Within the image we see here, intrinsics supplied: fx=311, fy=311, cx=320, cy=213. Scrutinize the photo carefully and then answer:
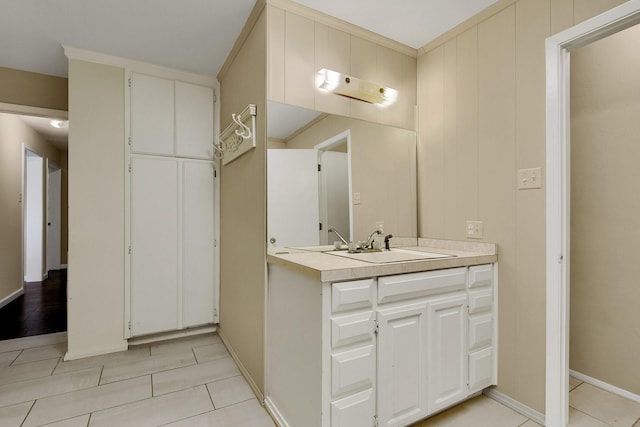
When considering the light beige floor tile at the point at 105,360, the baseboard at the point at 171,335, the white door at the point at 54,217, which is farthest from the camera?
the white door at the point at 54,217

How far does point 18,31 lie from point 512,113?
3422 mm

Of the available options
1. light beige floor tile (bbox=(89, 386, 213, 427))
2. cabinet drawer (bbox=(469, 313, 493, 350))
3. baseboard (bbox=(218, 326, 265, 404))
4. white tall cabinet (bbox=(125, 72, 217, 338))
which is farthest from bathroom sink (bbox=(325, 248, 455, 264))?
white tall cabinet (bbox=(125, 72, 217, 338))

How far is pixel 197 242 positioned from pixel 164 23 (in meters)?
1.79

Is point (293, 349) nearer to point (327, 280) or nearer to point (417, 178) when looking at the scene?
point (327, 280)

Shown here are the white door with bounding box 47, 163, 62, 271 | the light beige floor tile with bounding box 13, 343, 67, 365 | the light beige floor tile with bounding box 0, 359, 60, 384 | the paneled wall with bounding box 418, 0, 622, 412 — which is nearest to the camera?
the paneled wall with bounding box 418, 0, 622, 412

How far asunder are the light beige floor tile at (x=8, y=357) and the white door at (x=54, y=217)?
4.77 metres

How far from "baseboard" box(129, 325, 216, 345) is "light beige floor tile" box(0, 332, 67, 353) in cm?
65

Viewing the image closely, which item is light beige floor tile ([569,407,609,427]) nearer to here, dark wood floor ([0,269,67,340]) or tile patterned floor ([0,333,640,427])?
tile patterned floor ([0,333,640,427])

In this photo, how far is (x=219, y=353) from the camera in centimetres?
262

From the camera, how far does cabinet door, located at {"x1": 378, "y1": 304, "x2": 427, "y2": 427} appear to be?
1.46 meters

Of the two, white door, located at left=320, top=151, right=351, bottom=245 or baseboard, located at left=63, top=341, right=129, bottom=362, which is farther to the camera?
baseboard, located at left=63, top=341, right=129, bottom=362

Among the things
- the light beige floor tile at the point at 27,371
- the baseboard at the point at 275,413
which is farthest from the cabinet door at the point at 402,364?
the light beige floor tile at the point at 27,371

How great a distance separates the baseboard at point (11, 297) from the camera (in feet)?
12.5

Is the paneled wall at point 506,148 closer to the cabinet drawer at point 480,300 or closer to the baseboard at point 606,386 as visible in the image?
the cabinet drawer at point 480,300
